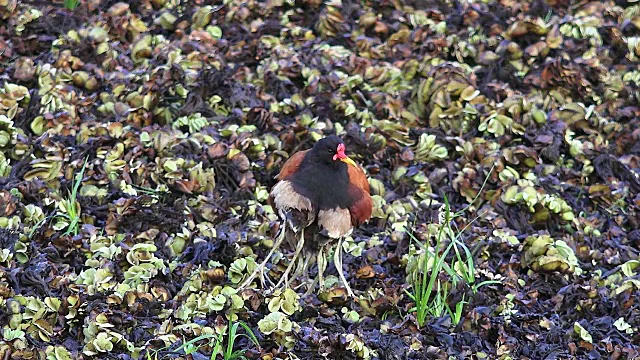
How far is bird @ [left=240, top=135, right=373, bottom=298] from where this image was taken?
174 inches

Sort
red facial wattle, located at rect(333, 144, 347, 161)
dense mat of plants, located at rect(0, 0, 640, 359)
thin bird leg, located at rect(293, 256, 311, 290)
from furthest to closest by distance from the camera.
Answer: thin bird leg, located at rect(293, 256, 311, 290) < red facial wattle, located at rect(333, 144, 347, 161) < dense mat of plants, located at rect(0, 0, 640, 359)

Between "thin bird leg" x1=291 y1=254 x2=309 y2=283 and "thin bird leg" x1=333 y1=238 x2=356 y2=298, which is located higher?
"thin bird leg" x1=333 y1=238 x2=356 y2=298

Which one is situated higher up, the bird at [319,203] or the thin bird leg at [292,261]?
the bird at [319,203]

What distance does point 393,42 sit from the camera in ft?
21.2

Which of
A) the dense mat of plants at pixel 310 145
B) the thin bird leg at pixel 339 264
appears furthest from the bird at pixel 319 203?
the dense mat of plants at pixel 310 145

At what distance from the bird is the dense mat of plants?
19 centimetres

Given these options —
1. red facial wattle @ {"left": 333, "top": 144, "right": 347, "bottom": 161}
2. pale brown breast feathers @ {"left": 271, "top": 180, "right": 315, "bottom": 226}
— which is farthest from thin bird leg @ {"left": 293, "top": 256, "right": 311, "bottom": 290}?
red facial wattle @ {"left": 333, "top": 144, "right": 347, "bottom": 161}

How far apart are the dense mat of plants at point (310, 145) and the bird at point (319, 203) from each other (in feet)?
0.64

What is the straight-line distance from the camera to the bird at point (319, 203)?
174 inches

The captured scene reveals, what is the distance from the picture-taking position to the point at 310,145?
5.55 metres

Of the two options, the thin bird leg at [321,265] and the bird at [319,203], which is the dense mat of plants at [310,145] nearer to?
the thin bird leg at [321,265]

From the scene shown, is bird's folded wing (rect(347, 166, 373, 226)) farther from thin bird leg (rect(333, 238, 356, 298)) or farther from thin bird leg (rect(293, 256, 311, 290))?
A: thin bird leg (rect(293, 256, 311, 290))

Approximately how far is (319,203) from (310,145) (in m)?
1.17

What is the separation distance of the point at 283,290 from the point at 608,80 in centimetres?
293
